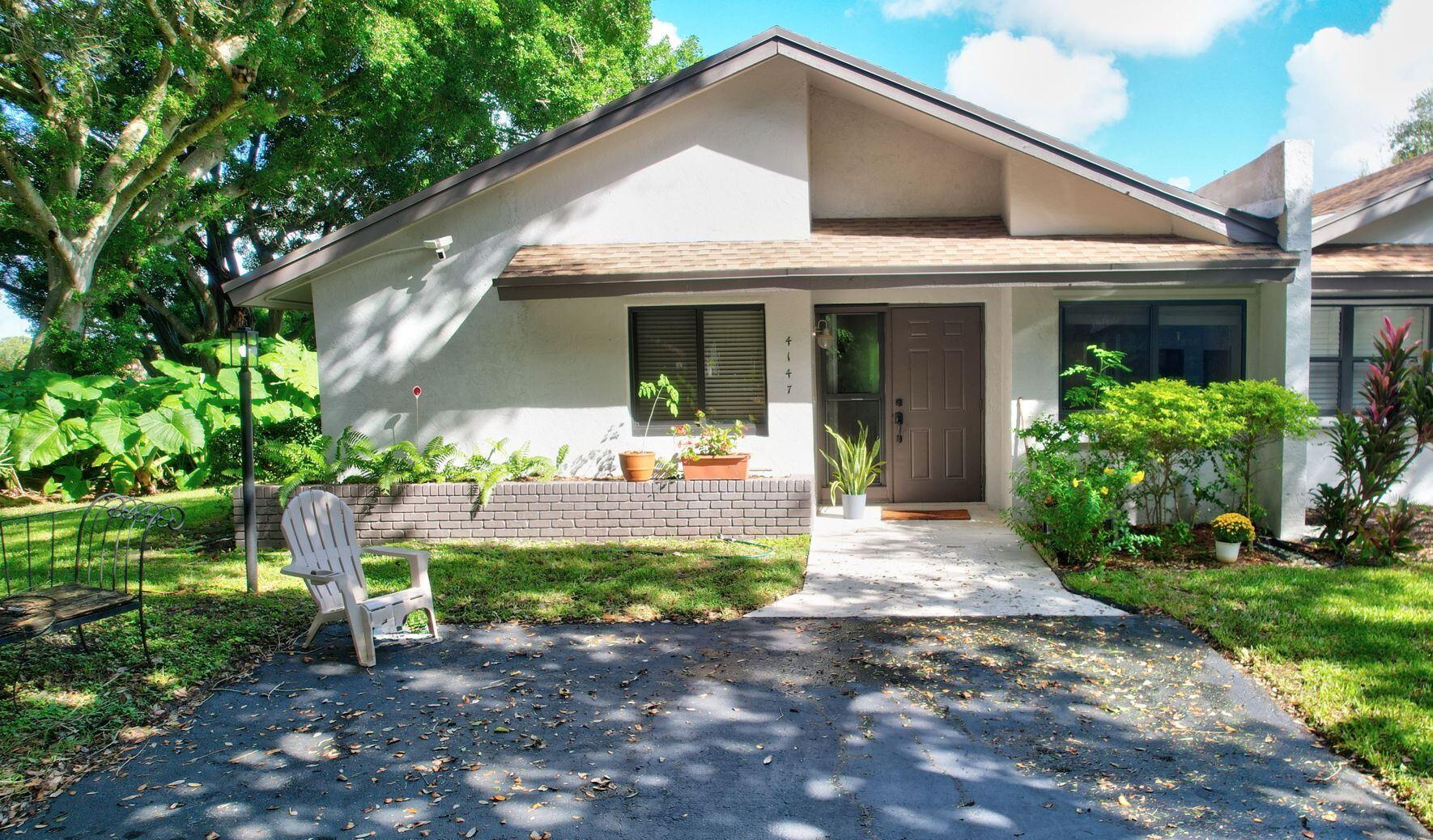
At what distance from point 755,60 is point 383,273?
4.76 metres

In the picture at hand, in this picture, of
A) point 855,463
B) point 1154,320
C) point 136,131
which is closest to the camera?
point 1154,320

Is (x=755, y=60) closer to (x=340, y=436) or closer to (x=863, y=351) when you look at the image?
(x=863, y=351)

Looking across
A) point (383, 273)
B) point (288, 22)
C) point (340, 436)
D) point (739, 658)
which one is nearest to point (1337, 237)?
point (739, 658)

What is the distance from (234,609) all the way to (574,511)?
3.32 m

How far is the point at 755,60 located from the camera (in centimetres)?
917

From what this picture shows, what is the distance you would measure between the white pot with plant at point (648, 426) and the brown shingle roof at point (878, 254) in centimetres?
136

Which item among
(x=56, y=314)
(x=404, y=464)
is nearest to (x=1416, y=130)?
(x=404, y=464)

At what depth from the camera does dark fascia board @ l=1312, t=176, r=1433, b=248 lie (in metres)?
9.02

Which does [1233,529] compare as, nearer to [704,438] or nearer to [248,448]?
[704,438]

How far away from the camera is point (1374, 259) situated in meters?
9.14

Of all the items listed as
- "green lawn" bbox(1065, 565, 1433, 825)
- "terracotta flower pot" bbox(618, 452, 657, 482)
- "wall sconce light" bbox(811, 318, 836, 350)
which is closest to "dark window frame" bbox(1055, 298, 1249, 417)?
"wall sconce light" bbox(811, 318, 836, 350)

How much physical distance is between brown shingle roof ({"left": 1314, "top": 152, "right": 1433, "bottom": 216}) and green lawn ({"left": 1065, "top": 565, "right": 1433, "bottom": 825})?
14.4ft

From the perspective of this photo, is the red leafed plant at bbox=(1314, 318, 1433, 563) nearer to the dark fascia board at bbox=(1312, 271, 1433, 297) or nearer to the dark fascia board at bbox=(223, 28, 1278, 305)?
the dark fascia board at bbox=(1312, 271, 1433, 297)

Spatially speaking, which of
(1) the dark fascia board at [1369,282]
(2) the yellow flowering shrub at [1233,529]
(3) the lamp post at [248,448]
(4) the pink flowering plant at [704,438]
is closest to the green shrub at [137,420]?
(3) the lamp post at [248,448]
